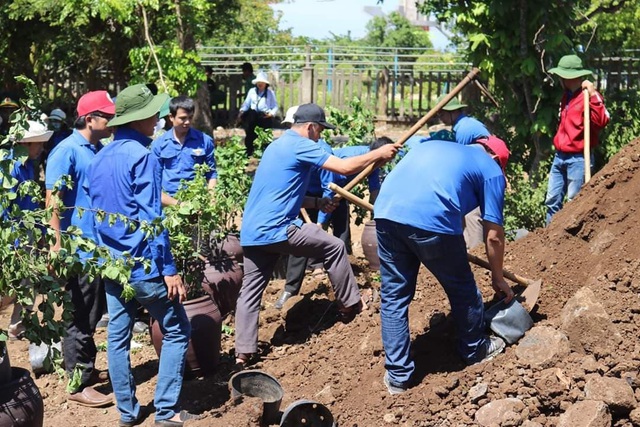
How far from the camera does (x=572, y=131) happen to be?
887 cm

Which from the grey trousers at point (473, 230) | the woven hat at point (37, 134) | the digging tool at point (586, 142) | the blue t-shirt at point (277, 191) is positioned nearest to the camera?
the blue t-shirt at point (277, 191)

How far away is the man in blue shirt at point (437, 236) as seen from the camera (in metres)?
5.27

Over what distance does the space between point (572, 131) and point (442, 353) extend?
12.4ft

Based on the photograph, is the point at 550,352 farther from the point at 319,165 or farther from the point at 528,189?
the point at 528,189

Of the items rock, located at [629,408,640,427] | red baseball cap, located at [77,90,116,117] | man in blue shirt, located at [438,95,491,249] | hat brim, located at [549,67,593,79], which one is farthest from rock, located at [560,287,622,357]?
hat brim, located at [549,67,593,79]

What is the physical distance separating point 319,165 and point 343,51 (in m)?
26.2

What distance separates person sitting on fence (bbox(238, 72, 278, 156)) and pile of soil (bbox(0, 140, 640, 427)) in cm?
713

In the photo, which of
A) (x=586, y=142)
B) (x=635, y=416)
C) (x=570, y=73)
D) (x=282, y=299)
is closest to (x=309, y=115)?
(x=282, y=299)

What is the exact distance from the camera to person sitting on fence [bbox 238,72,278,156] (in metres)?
15.3

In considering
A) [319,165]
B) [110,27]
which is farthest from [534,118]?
[110,27]

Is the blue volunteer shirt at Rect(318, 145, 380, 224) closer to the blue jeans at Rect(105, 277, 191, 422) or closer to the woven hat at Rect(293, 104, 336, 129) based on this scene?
the woven hat at Rect(293, 104, 336, 129)

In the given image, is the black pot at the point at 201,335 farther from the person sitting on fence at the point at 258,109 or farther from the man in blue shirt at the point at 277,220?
the person sitting on fence at the point at 258,109

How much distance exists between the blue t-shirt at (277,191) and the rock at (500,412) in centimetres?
221

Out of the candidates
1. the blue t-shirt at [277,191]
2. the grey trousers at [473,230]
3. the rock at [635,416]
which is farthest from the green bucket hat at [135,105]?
the grey trousers at [473,230]
